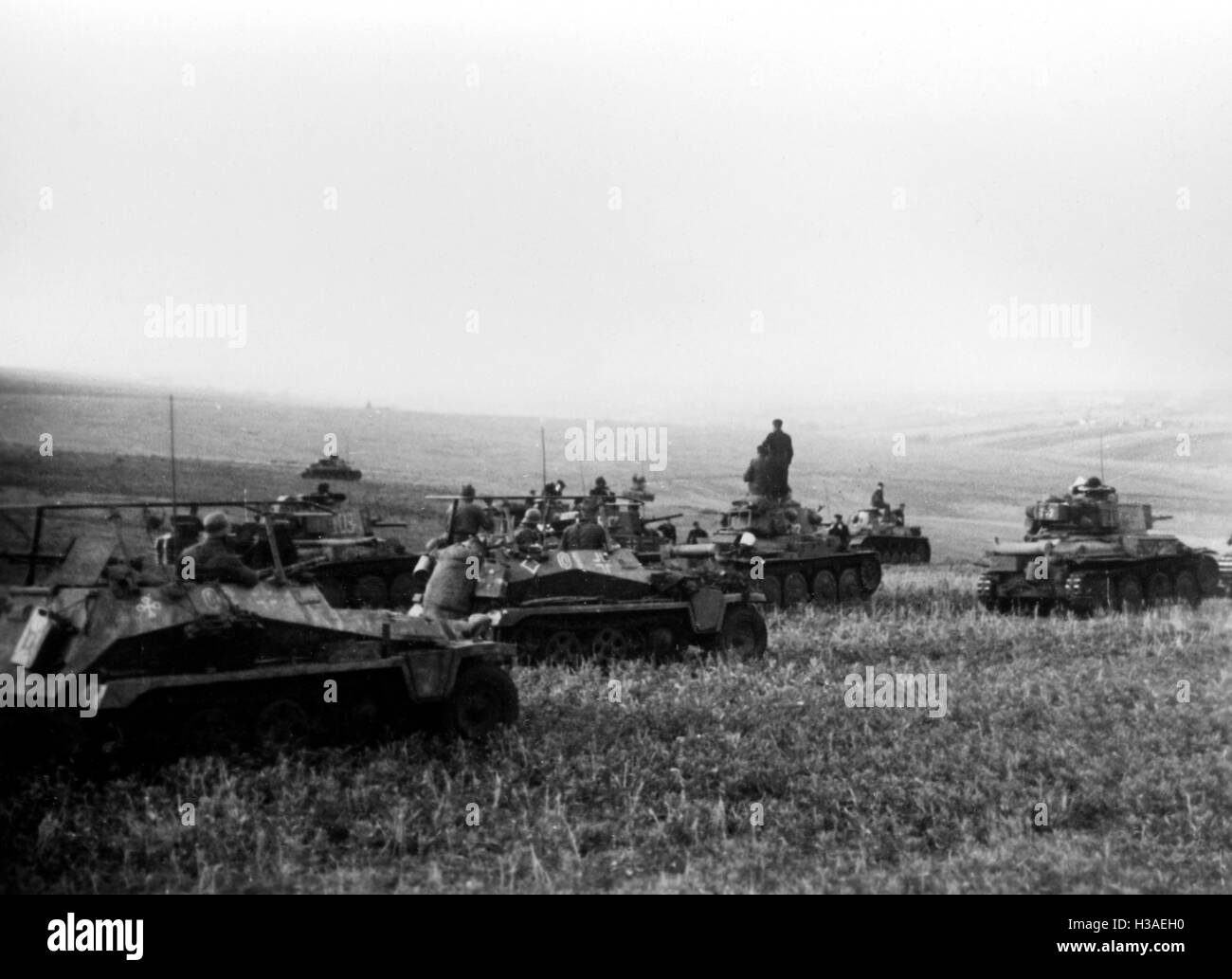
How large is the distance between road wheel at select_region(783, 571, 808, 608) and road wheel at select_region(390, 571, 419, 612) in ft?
19.7

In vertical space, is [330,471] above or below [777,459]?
below

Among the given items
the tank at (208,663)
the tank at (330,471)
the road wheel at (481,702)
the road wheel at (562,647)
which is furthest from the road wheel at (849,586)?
the tank at (208,663)

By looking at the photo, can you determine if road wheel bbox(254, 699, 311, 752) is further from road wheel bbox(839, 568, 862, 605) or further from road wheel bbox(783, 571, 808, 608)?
road wheel bbox(839, 568, 862, 605)

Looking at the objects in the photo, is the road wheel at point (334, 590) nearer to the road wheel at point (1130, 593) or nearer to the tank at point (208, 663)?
the tank at point (208, 663)

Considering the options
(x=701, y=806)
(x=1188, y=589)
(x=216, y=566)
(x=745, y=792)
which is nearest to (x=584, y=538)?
(x=216, y=566)

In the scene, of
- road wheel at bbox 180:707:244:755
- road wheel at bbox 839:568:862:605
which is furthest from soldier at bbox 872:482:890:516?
road wheel at bbox 180:707:244:755

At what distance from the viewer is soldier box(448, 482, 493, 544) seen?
15.4 meters

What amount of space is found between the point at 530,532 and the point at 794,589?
8.38m

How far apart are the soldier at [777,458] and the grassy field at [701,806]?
10763 mm

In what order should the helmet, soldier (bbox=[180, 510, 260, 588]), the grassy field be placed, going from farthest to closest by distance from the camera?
the helmet, soldier (bbox=[180, 510, 260, 588]), the grassy field

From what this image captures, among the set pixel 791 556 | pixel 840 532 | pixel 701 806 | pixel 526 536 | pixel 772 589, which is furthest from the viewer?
pixel 840 532

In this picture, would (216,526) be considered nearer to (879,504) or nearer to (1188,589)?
(1188,589)

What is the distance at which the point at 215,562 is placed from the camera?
32.7 ft
